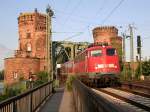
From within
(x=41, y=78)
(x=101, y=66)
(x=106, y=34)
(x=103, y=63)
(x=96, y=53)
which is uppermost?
(x=106, y=34)

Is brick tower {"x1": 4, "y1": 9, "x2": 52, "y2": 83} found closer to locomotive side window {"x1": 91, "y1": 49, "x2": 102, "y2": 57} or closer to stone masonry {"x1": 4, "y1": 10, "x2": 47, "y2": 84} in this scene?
stone masonry {"x1": 4, "y1": 10, "x2": 47, "y2": 84}

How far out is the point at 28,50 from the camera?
88.0m

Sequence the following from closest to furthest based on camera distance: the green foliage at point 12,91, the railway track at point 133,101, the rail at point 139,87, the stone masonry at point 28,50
Answer: the railway track at point 133,101, the rail at point 139,87, the green foliage at point 12,91, the stone masonry at point 28,50

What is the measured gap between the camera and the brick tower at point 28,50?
261 ft

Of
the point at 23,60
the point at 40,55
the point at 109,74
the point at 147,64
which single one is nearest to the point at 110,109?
the point at 109,74

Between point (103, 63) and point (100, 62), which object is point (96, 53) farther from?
point (103, 63)

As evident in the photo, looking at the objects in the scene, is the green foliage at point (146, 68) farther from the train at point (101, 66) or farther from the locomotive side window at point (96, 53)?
the locomotive side window at point (96, 53)

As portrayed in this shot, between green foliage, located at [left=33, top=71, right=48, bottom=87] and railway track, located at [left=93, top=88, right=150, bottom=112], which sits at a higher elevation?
green foliage, located at [left=33, top=71, right=48, bottom=87]

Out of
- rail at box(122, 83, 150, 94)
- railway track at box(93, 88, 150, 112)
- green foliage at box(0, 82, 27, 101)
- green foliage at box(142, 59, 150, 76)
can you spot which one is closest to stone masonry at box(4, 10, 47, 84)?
green foliage at box(142, 59, 150, 76)

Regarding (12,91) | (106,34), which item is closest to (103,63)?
(12,91)

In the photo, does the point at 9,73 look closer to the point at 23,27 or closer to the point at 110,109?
the point at 23,27

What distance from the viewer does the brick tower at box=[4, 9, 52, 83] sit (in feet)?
261

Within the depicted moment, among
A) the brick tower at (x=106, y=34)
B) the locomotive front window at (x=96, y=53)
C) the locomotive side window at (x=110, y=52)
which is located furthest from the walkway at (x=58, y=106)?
the brick tower at (x=106, y=34)

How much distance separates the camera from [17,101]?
10.5 meters
